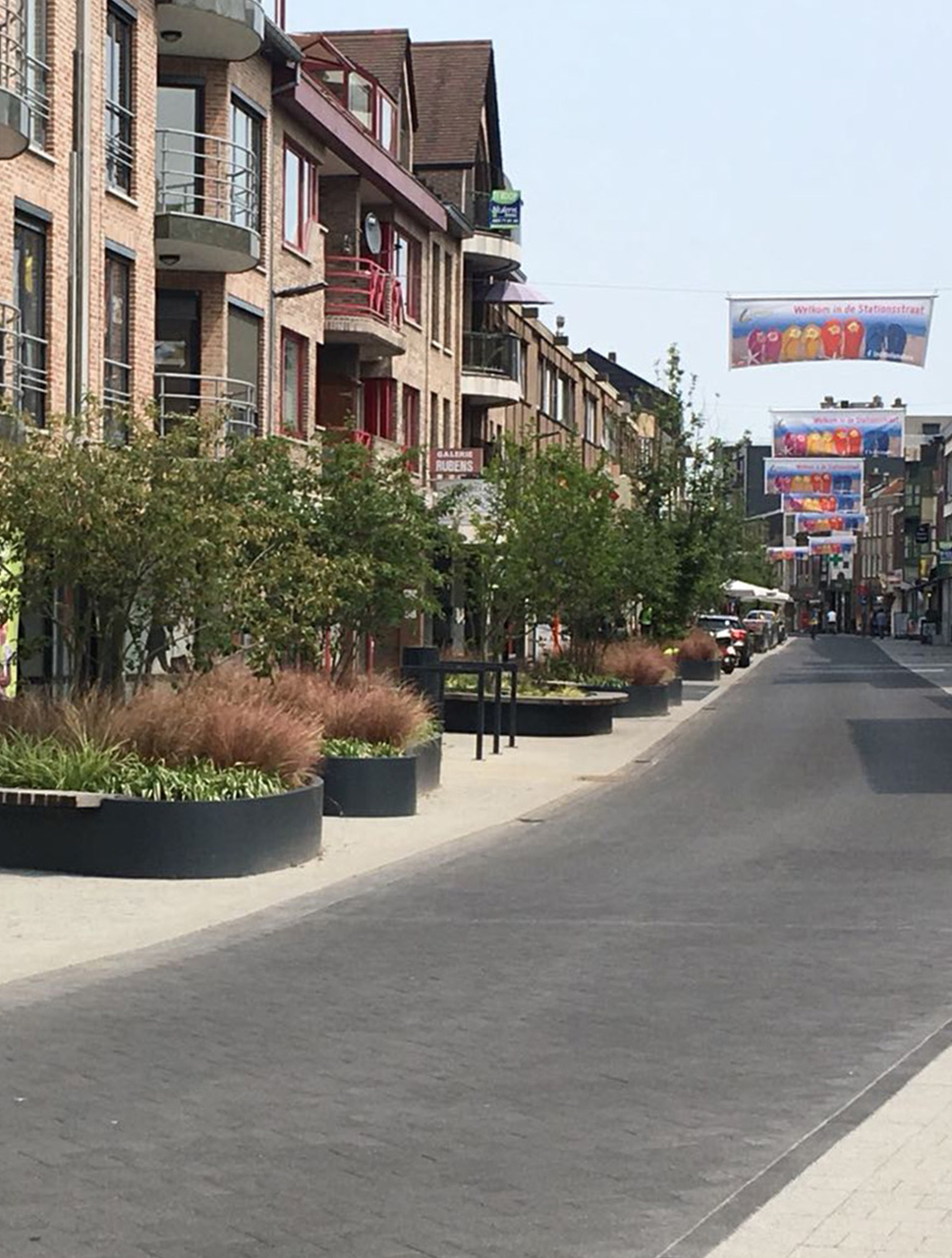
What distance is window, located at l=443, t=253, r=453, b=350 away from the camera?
151 feet

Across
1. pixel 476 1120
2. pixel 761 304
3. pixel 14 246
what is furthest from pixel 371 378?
pixel 476 1120

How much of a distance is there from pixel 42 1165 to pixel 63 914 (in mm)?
5927

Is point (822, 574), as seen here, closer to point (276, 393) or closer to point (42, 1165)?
point (276, 393)

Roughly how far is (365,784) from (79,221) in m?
8.75

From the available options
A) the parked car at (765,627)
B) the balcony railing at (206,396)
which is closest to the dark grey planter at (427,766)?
the balcony railing at (206,396)

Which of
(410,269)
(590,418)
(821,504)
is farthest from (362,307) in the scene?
(821,504)

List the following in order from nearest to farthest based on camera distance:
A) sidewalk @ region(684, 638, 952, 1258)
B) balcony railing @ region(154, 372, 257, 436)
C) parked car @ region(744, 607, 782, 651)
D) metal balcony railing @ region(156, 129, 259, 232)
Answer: sidewalk @ region(684, 638, 952, 1258)
balcony railing @ region(154, 372, 257, 436)
metal balcony railing @ region(156, 129, 259, 232)
parked car @ region(744, 607, 782, 651)

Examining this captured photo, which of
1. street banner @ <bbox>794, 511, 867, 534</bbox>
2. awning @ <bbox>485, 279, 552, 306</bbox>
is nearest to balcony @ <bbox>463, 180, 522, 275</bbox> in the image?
awning @ <bbox>485, 279, 552, 306</bbox>

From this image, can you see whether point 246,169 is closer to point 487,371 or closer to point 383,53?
point 383,53

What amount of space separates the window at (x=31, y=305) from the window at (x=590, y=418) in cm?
4988

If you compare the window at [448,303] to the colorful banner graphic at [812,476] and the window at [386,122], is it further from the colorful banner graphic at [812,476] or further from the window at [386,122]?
the colorful banner graphic at [812,476]

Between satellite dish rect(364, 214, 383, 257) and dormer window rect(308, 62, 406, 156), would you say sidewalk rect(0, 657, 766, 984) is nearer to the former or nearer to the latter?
satellite dish rect(364, 214, 383, 257)

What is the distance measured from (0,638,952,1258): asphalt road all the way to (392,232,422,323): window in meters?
26.7

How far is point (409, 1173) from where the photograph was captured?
6.64 meters
